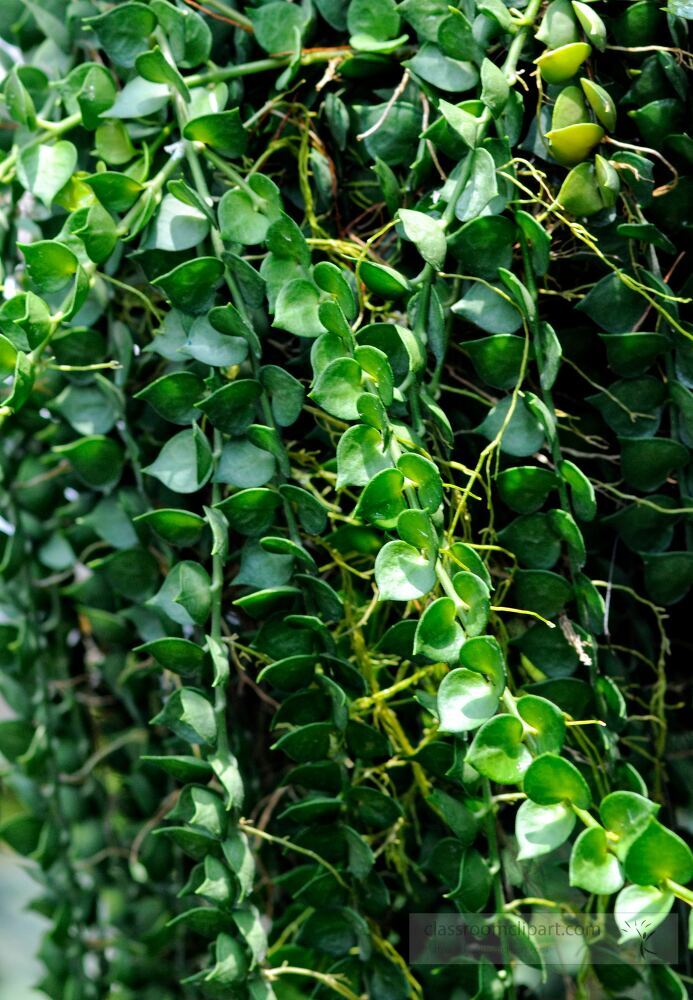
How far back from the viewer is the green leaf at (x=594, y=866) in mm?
359

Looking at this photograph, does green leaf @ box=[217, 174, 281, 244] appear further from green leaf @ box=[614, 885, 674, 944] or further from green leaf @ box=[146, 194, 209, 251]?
green leaf @ box=[614, 885, 674, 944]

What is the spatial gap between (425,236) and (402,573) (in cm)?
15

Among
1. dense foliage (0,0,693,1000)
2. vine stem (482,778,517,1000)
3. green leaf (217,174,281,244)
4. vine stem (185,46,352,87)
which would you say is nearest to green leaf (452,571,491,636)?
dense foliage (0,0,693,1000)

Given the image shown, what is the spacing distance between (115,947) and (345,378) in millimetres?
458

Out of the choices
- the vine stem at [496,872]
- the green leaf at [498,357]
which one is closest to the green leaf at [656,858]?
the vine stem at [496,872]

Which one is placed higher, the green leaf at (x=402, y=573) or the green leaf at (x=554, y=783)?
the green leaf at (x=402, y=573)

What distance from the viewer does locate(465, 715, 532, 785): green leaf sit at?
0.38 m

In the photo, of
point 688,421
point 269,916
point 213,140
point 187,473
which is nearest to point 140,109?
point 213,140

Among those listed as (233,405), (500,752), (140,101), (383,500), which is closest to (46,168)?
(140,101)

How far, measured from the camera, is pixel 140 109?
0.51 m

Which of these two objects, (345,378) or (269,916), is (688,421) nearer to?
(345,378)

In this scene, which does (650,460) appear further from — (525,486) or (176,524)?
(176,524)

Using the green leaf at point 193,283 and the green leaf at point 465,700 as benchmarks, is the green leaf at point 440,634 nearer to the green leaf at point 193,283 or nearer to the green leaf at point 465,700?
the green leaf at point 465,700

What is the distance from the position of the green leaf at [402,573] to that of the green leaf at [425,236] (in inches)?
5.1
